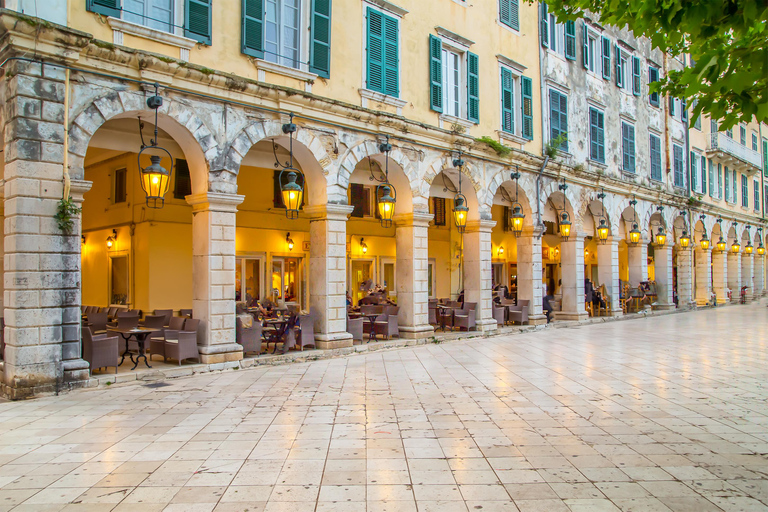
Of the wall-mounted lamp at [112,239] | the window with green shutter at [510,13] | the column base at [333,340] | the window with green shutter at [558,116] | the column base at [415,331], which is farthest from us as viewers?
the window with green shutter at [558,116]

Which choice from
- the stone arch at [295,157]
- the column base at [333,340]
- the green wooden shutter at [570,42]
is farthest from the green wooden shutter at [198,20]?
the green wooden shutter at [570,42]

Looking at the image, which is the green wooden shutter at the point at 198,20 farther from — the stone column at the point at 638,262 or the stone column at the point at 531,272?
the stone column at the point at 638,262

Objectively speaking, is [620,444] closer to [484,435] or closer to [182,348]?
[484,435]

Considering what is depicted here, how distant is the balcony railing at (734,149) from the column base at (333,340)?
24.4 meters

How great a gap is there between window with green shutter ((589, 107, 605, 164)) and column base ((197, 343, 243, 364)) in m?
14.6

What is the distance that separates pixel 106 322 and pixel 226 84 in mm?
6030

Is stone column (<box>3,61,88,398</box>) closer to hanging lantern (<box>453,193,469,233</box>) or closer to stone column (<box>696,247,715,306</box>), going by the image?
hanging lantern (<box>453,193,469,233</box>)

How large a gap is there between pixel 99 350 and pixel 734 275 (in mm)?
32892

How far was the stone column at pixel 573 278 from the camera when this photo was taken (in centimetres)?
1880

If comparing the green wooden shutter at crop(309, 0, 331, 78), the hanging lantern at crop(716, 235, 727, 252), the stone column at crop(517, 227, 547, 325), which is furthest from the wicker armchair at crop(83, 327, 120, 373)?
the hanging lantern at crop(716, 235, 727, 252)

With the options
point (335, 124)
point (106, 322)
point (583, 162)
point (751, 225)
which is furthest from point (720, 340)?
point (751, 225)

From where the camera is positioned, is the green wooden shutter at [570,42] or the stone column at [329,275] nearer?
the stone column at [329,275]

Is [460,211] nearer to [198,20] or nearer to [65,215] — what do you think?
[198,20]

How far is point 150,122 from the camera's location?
10.1 m
